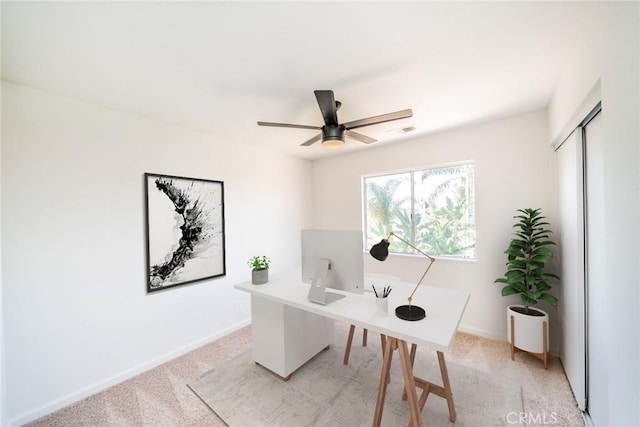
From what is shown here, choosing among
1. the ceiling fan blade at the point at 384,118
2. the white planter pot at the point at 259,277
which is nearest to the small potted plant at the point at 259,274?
the white planter pot at the point at 259,277

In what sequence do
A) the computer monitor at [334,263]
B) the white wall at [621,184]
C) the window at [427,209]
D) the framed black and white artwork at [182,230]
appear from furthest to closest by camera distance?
the window at [427,209]
the framed black and white artwork at [182,230]
the computer monitor at [334,263]
the white wall at [621,184]

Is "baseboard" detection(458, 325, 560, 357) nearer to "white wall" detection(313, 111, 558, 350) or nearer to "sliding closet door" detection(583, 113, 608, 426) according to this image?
"white wall" detection(313, 111, 558, 350)

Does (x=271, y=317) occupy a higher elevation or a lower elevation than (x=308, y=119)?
lower

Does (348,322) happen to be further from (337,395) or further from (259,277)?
(259,277)

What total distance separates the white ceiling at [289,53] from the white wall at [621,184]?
0.35m

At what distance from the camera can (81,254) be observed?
202cm

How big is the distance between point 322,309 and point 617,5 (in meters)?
2.07

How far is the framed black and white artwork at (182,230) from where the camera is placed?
2428 millimetres

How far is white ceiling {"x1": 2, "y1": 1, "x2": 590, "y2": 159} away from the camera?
3.97ft

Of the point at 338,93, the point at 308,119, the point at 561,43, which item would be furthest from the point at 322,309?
the point at 561,43

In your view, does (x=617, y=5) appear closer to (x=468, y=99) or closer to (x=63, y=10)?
(x=468, y=99)

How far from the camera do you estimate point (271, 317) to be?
2.14m

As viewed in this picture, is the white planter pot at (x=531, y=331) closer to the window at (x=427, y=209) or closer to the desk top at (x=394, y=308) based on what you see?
the window at (x=427, y=209)

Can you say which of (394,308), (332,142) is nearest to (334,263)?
(394,308)
